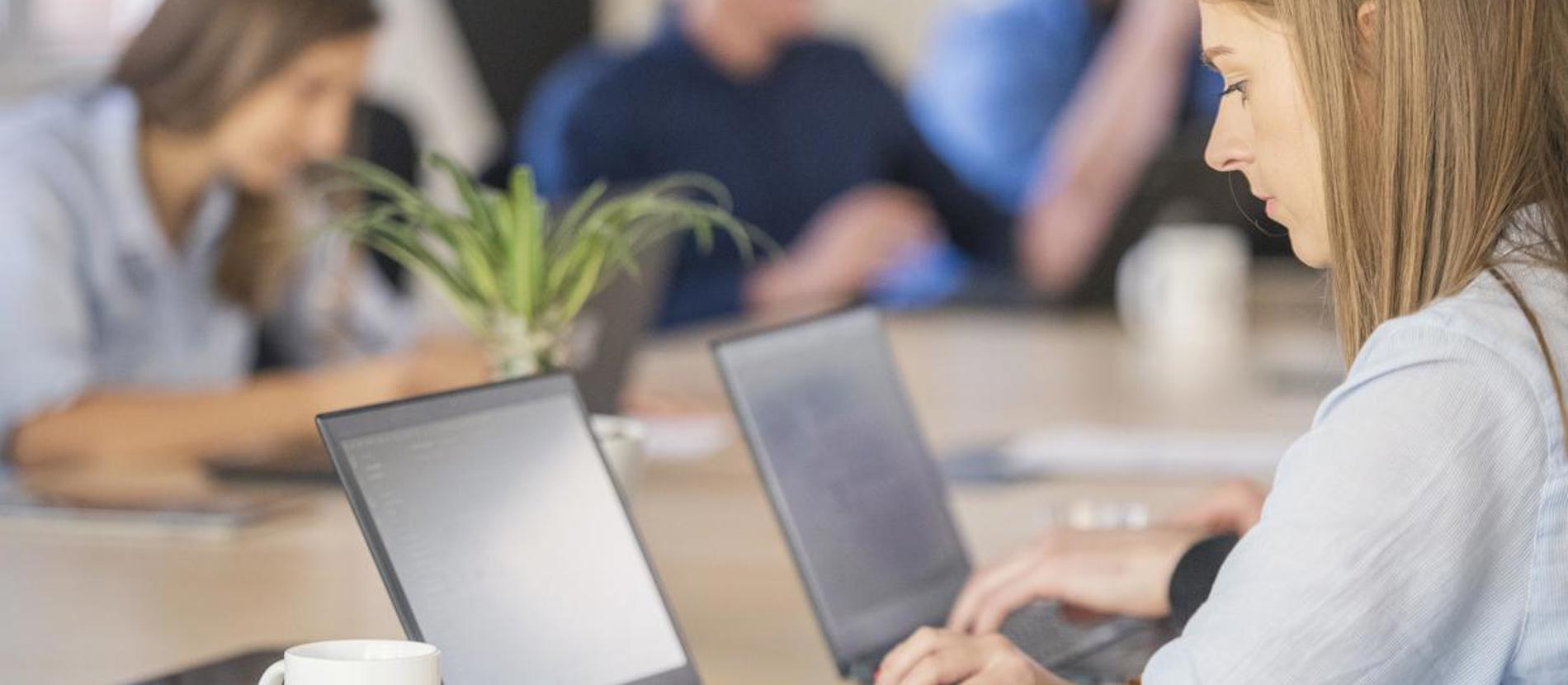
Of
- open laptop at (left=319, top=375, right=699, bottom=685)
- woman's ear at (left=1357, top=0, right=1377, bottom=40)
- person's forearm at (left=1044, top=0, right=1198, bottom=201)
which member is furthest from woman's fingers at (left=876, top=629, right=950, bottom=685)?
person's forearm at (left=1044, top=0, right=1198, bottom=201)

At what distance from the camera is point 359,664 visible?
1.00 metres

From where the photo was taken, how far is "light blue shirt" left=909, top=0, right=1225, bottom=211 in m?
7.22

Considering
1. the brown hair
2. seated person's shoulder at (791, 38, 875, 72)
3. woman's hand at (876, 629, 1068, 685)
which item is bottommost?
woman's hand at (876, 629, 1068, 685)

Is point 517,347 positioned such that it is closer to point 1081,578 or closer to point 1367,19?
point 1081,578

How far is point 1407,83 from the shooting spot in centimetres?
100

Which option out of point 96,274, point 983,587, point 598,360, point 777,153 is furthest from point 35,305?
point 777,153

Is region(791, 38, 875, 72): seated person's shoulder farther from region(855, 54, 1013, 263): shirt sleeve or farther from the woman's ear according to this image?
the woman's ear

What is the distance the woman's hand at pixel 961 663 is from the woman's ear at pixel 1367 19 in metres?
0.40

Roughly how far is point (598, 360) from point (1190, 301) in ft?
6.11

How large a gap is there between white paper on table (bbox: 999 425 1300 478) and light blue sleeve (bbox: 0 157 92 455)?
120cm

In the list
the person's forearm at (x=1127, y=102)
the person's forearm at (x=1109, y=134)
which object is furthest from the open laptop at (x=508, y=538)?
the person's forearm at (x=1127, y=102)

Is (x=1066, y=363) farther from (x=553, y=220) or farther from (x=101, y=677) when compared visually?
(x=101, y=677)

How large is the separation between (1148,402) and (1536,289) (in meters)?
2.01

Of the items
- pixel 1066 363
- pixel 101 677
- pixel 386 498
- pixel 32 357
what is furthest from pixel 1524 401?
pixel 1066 363
